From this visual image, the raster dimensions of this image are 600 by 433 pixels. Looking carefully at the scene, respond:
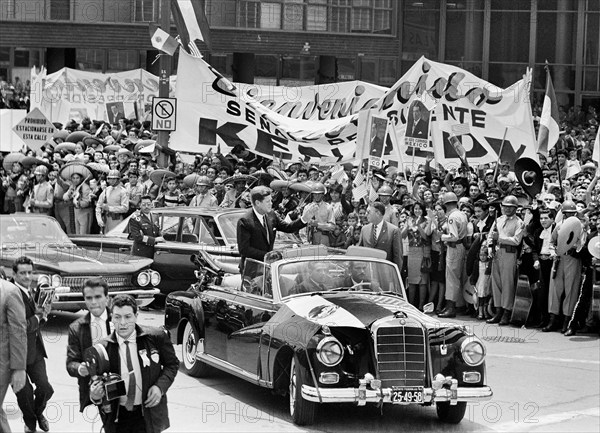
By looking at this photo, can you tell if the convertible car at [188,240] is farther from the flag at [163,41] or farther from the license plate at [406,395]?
the license plate at [406,395]

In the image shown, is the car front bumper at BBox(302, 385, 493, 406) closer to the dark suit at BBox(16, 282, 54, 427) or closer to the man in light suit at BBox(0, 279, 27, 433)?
the dark suit at BBox(16, 282, 54, 427)

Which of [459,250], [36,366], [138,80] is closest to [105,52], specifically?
[138,80]

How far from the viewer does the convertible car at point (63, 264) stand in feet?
46.3

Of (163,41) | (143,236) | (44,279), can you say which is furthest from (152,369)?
(163,41)

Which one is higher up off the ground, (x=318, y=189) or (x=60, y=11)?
(x=60, y=11)

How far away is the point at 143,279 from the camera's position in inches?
590

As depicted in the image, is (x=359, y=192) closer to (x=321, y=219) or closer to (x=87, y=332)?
(x=321, y=219)

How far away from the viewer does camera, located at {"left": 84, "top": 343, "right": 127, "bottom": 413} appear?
6.79 metres

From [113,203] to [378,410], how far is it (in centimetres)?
1118

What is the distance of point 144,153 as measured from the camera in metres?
25.2

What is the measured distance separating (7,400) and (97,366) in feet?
14.5

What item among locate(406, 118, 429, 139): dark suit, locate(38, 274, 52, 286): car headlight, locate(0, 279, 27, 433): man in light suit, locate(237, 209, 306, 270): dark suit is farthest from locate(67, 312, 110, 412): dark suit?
locate(406, 118, 429, 139): dark suit

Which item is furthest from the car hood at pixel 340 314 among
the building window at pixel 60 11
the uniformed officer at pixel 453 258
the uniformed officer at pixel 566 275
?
the building window at pixel 60 11

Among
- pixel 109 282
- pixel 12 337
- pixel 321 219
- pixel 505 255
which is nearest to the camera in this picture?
pixel 12 337
